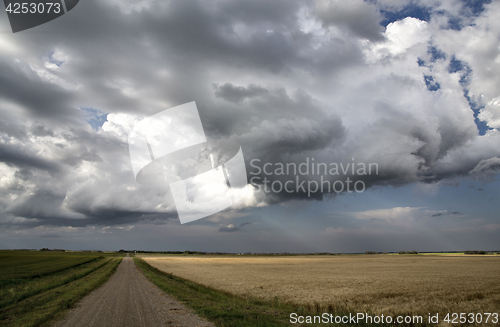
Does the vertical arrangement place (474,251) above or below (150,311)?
below

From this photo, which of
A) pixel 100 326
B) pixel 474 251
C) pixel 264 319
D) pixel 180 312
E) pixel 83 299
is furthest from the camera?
pixel 474 251

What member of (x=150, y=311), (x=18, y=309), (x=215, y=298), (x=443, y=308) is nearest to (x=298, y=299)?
(x=215, y=298)

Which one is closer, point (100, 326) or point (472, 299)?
point (100, 326)

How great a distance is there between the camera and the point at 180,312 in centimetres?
1245

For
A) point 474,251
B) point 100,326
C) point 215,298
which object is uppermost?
point 100,326

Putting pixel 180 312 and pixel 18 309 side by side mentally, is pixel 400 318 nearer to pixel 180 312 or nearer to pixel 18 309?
pixel 180 312

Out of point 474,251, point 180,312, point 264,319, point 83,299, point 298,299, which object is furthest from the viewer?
point 474,251

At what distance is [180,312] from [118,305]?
415 centimetres

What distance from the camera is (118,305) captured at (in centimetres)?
1395

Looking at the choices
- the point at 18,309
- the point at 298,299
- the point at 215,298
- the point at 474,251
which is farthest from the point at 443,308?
the point at 474,251

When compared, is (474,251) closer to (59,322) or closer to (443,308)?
(443,308)

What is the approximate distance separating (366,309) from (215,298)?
9457 millimetres

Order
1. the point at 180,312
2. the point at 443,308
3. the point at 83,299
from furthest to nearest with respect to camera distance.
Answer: the point at 83,299
the point at 443,308
the point at 180,312

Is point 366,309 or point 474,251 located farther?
point 474,251
